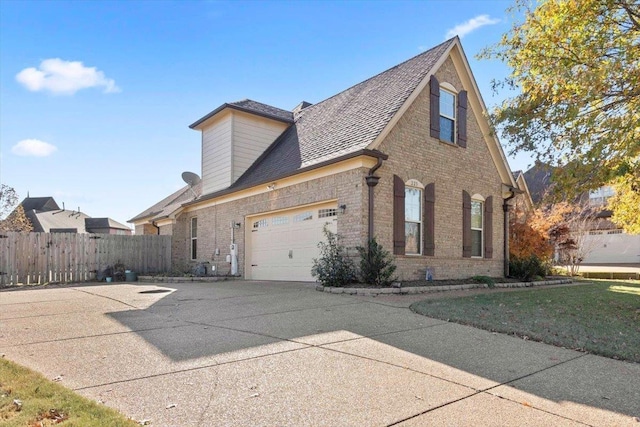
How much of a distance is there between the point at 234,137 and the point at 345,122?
17.1 ft

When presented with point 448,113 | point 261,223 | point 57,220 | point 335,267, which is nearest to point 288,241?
point 261,223

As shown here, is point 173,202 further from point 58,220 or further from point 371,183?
point 58,220

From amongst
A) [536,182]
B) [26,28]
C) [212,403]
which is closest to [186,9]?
[26,28]

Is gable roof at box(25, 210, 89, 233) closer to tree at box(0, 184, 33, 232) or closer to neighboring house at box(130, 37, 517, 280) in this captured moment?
tree at box(0, 184, 33, 232)

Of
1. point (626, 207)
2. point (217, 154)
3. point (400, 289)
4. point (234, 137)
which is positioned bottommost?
point (400, 289)

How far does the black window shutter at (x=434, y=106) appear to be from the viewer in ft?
43.2

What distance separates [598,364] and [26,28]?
13.4 meters

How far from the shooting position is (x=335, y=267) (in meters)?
10.7

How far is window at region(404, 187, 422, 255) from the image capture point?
12.1 m

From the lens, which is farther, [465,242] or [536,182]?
[536,182]

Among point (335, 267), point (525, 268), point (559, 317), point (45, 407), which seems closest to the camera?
point (45, 407)

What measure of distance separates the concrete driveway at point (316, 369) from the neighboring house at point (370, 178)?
179 inches

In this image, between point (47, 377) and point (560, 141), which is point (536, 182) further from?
point (47, 377)

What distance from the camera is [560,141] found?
9.59m
